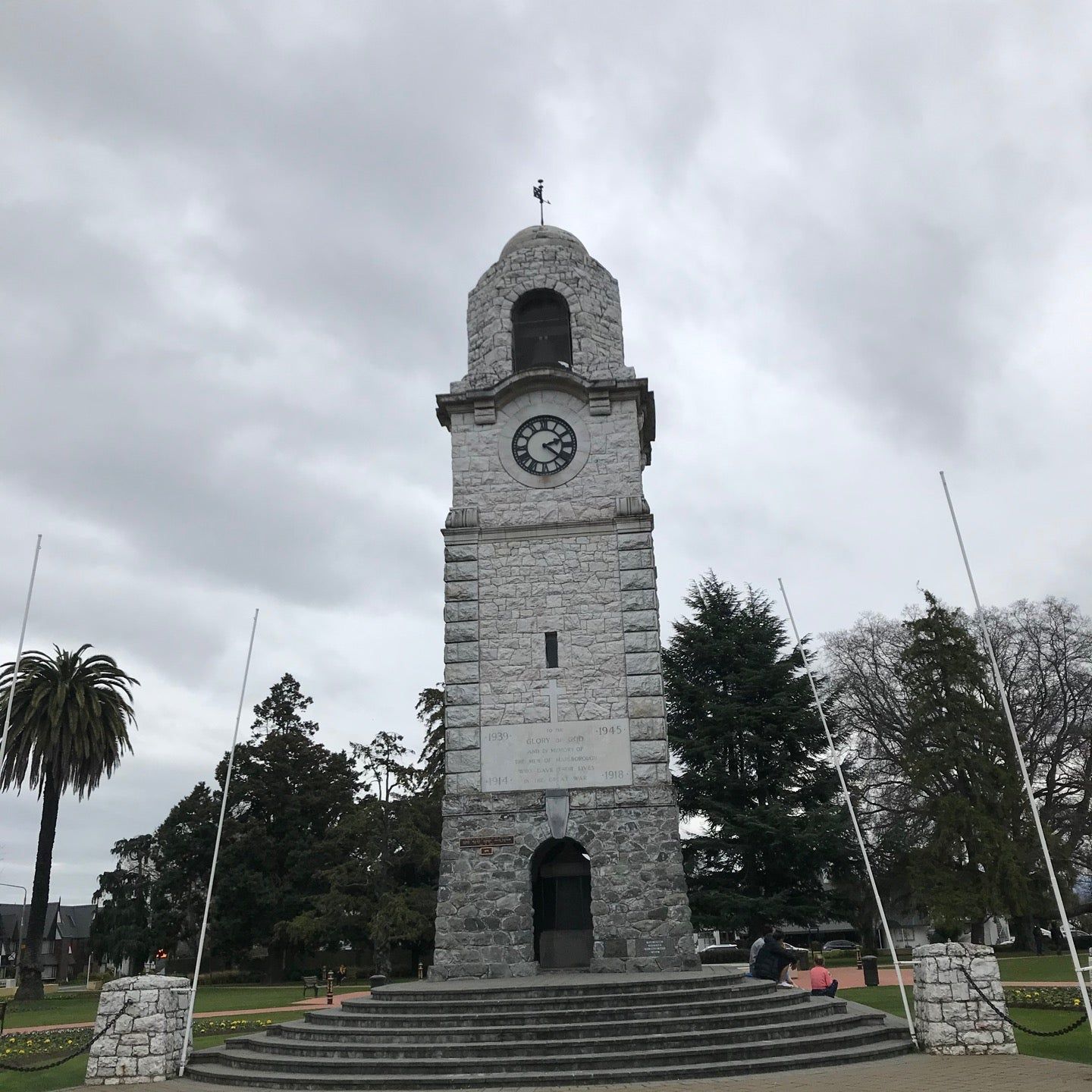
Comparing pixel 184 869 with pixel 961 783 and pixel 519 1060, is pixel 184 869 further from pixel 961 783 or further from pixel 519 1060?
pixel 519 1060

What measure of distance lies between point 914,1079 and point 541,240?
1670 centimetres

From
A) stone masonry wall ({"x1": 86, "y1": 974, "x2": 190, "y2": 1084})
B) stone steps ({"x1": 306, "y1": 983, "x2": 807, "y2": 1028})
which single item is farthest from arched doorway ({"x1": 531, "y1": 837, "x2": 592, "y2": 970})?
stone masonry wall ({"x1": 86, "y1": 974, "x2": 190, "y2": 1084})

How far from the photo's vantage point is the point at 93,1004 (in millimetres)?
26578

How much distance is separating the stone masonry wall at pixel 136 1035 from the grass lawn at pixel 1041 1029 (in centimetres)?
996

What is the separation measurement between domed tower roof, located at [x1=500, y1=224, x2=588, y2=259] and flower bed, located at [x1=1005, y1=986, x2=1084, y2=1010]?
15897 mm

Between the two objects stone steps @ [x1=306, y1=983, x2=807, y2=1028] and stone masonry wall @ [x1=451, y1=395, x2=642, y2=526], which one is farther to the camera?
Answer: stone masonry wall @ [x1=451, y1=395, x2=642, y2=526]

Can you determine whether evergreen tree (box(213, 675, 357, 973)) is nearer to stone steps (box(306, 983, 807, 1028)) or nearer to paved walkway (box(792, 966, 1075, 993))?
paved walkway (box(792, 966, 1075, 993))

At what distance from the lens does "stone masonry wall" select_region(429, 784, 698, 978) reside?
15250 millimetres

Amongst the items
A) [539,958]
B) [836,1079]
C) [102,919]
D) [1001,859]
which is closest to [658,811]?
[539,958]

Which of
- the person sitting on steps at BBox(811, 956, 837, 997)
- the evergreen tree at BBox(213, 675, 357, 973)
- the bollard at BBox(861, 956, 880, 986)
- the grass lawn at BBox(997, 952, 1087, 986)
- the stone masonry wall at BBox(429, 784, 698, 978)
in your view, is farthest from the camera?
the evergreen tree at BBox(213, 675, 357, 973)

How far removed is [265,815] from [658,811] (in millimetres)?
29060

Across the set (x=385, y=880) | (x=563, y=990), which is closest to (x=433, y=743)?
(x=385, y=880)

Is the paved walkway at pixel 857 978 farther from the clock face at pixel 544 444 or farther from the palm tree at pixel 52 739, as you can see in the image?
the palm tree at pixel 52 739

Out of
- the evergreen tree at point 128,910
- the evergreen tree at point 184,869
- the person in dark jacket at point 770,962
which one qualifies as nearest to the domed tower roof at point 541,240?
the person in dark jacket at point 770,962
